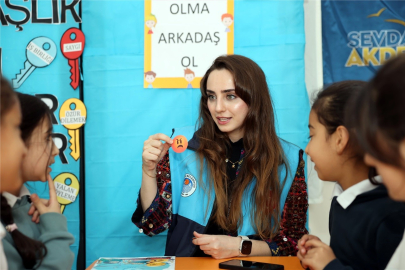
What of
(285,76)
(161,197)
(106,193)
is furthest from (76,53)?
(285,76)

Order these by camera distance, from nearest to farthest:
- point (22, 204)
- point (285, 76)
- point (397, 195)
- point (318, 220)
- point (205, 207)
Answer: point (397, 195)
point (22, 204)
point (205, 207)
point (285, 76)
point (318, 220)

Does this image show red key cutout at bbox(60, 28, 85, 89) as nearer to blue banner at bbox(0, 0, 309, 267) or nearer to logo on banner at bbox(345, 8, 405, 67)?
blue banner at bbox(0, 0, 309, 267)

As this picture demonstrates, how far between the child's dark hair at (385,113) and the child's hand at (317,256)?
0.38m

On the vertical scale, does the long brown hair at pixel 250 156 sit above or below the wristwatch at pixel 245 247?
above

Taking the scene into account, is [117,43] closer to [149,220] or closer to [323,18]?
[149,220]

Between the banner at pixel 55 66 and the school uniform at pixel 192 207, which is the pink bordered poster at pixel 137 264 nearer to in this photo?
the school uniform at pixel 192 207

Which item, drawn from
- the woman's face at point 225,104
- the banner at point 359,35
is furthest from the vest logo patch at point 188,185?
the banner at point 359,35

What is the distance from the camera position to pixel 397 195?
881 mm

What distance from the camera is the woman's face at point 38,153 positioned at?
1200mm

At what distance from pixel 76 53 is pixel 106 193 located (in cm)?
88

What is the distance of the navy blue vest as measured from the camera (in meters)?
1.84

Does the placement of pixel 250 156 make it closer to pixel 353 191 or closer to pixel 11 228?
pixel 353 191

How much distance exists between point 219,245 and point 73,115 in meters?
1.35

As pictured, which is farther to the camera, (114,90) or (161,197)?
(114,90)
